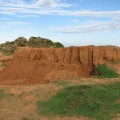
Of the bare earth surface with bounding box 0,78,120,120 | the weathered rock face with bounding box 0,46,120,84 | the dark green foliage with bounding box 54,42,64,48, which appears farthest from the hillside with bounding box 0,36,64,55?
the bare earth surface with bounding box 0,78,120,120

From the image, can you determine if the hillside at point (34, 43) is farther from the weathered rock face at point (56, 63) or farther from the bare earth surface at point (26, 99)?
the bare earth surface at point (26, 99)

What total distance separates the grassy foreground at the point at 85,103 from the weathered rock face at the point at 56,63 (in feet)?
12.9

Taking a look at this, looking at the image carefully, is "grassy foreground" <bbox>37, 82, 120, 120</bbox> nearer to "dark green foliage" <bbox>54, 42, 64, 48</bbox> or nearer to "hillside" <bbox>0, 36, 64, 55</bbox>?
"dark green foliage" <bbox>54, 42, 64, 48</bbox>

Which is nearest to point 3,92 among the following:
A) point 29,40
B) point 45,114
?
point 45,114

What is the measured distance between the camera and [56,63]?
19.0 m

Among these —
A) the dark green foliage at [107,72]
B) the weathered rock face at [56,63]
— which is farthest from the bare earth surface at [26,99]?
the weathered rock face at [56,63]

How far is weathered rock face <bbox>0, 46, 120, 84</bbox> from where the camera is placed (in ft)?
57.8

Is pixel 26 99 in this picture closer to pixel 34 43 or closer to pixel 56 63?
pixel 56 63

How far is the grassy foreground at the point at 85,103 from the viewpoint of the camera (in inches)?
471

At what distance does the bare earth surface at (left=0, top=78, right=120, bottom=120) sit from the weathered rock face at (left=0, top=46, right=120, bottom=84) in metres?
2.27

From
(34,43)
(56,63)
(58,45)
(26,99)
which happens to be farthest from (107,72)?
(34,43)

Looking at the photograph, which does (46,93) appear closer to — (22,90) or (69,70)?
(22,90)

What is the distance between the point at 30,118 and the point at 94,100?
8.53 feet

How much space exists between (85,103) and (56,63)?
680 centimetres
